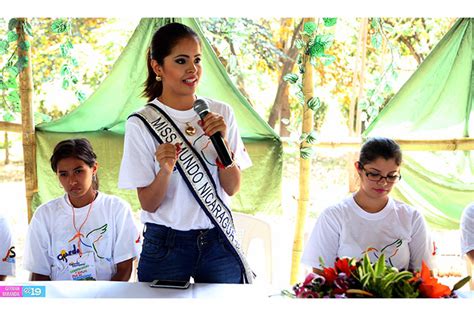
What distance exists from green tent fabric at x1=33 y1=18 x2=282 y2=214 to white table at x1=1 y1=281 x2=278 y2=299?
34.0 inches

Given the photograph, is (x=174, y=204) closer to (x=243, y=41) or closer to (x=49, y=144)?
(x=49, y=144)

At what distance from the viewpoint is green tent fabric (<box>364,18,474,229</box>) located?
7.82 feet

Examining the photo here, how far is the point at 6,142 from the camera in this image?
2.84m

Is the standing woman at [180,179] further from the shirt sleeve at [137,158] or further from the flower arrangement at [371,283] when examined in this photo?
the flower arrangement at [371,283]

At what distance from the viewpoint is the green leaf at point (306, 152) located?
2311 millimetres

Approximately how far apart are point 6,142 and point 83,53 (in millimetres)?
956

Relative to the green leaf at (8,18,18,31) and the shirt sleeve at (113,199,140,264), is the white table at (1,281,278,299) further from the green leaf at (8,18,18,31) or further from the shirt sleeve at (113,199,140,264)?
the green leaf at (8,18,18,31)

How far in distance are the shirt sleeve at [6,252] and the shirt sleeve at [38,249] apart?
0.15 ft

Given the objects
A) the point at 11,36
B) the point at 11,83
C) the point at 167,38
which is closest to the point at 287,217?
the point at 11,83

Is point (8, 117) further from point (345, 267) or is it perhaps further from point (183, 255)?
point (345, 267)

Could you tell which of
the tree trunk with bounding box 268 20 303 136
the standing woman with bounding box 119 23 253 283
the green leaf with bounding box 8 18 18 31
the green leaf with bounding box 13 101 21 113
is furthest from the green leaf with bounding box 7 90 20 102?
the tree trunk with bounding box 268 20 303 136

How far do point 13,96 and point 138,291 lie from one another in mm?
1238

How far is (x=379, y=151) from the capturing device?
Result: 1.82 metres

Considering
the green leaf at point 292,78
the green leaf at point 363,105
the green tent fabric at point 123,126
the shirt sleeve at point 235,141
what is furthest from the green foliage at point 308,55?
the shirt sleeve at point 235,141
